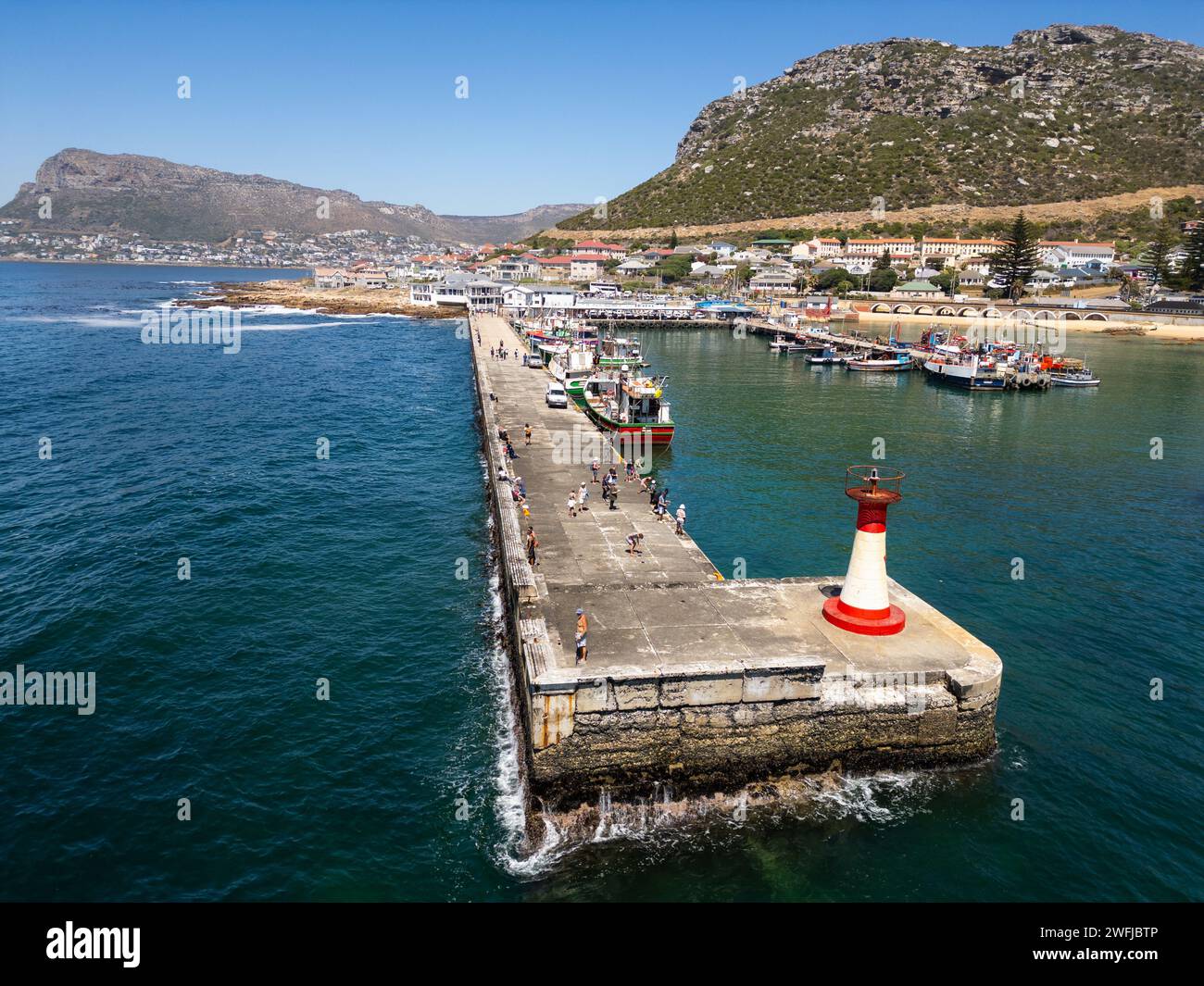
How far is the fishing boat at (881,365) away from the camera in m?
77.9

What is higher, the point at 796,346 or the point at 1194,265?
the point at 1194,265

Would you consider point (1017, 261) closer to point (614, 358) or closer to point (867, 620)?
point (614, 358)

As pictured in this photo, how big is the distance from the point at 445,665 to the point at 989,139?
204825 mm

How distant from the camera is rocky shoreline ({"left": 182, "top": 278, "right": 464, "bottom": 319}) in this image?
13138 cm

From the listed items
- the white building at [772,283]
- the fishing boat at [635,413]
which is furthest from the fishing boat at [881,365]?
the white building at [772,283]

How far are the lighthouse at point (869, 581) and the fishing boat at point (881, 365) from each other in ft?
216

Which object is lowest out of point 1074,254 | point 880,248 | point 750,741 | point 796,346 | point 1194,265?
point 750,741

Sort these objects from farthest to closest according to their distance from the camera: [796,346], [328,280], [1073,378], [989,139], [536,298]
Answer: [328,280] → [989,139] → [536,298] → [796,346] → [1073,378]

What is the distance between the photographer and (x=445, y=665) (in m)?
19.7

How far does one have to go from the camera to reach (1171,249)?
132 m

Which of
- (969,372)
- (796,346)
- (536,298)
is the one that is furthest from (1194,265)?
(536,298)
